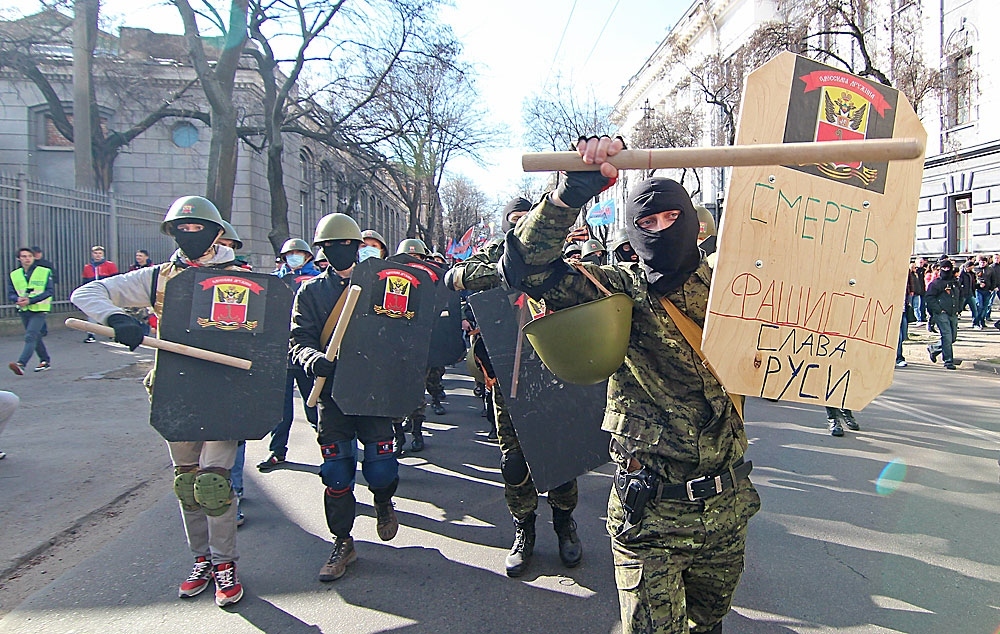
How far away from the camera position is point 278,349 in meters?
3.35

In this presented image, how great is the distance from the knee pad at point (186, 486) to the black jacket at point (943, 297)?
1129 centimetres

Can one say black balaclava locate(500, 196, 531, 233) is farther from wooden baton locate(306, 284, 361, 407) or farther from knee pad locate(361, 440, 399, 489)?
knee pad locate(361, 440, 399, 489)

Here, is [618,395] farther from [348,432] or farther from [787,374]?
[348,432]

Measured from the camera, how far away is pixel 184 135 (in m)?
23.7

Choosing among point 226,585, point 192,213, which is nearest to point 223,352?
point 192,213

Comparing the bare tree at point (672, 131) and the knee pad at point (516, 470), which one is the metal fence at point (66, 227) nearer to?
the knee pad at point (516, 470)

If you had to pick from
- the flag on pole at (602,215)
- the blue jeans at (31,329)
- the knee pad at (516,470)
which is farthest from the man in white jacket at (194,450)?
the blue jeans at (31,329)

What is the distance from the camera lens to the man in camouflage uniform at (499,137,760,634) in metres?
1.90

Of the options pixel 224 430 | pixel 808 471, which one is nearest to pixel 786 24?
pixel 808 471

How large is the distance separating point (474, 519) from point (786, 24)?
1550 centimetres

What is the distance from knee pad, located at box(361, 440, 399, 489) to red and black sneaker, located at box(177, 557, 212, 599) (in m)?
0.92

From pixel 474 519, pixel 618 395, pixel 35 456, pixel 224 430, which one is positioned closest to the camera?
pixel 618 395

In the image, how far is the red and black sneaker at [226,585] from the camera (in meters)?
3.17

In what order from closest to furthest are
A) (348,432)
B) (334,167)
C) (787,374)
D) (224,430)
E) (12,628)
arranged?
(787,374) → (12,628) → (224,430) → (348,432) → (334,167)
